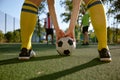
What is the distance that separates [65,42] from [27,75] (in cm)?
152

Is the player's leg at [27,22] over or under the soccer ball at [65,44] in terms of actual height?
over

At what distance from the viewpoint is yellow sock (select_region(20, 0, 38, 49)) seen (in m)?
3.04

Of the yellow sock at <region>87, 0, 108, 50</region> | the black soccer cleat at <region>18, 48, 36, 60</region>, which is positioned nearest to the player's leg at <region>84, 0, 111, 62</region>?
the yellow sock at <region>87, 0, 108, 50</region>

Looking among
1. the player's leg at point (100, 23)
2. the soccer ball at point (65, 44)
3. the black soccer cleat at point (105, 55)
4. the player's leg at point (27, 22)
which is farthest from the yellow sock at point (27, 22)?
the black soccer cleat at point (105, 55)

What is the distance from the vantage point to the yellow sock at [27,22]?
304 centimetres

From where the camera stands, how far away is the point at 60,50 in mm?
3438

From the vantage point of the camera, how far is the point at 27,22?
305 cm

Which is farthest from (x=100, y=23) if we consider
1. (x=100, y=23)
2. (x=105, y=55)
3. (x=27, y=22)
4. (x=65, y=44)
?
(x=27, y=22)

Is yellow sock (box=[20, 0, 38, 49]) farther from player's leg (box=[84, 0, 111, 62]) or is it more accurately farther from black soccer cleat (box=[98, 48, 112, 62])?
black soccer cleat (box=[98, 48, 112, 62])

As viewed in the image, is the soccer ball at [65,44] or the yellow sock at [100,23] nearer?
the yellow sock at [100,23]

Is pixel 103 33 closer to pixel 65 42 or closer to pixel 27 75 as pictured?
pixel 65 42

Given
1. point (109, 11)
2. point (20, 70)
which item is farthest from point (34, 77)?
point (109, 11)

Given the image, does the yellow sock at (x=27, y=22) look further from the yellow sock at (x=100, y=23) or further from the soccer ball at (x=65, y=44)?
the yellow sock at (x=100, y=23)

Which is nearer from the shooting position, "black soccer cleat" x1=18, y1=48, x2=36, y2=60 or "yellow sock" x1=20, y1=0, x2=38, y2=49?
"black soccer cleat" x1=18, y1=48, x2=36, y2=60
